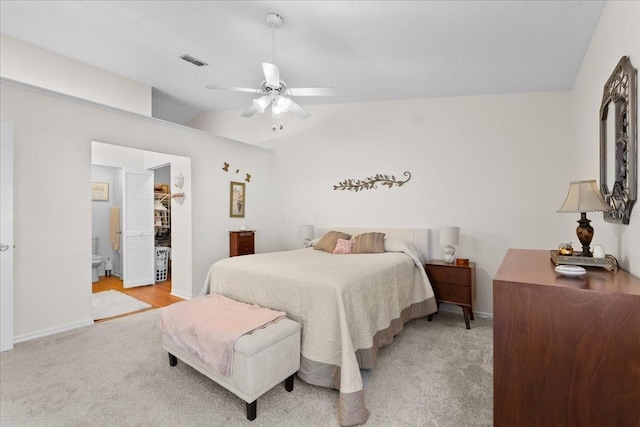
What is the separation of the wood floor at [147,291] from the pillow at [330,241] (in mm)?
2278

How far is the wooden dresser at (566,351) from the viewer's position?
1.12 metres

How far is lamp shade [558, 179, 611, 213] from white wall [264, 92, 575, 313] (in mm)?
1757

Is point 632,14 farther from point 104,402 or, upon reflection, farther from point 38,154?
point 38,154

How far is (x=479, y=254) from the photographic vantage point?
12.5 ft

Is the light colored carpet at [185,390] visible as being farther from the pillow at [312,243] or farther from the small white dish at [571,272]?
the pillow at [312,243]

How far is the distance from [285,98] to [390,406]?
8.70 ft

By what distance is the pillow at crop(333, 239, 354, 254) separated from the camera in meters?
3.90

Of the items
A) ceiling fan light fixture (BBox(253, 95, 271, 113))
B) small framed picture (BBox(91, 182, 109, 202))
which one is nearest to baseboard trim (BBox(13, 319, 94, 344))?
ceiling fan light fixture (BBox(253, 95, 271, 113))

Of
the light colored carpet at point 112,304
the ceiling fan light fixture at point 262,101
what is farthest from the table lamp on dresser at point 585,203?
the light colored carpet at point 112,304

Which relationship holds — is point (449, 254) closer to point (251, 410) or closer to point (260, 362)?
point (260, 362)

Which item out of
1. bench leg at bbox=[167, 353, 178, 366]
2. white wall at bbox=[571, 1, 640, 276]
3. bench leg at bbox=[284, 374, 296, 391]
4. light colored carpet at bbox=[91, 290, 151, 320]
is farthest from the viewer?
light colored carpet at bbox=[91, 290, 151, 320]

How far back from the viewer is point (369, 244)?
3.85 meters

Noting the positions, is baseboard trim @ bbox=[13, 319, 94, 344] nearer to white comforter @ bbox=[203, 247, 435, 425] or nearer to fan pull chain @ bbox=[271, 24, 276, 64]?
white comforter @ bbox=[203, 247, 435, 425]

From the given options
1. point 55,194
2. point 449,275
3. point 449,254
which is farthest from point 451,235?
point 55,194
